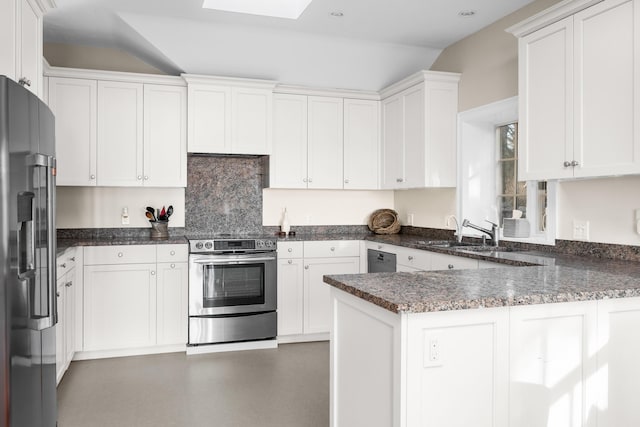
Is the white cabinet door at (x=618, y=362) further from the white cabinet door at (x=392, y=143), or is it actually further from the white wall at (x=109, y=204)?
the white wall at (x=109, y=204)

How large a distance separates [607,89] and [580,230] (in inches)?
38.2

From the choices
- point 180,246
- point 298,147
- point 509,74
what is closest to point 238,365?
point 180,246

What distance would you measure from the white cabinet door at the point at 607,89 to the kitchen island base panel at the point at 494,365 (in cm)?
94

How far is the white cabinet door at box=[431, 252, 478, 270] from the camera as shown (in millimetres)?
3283

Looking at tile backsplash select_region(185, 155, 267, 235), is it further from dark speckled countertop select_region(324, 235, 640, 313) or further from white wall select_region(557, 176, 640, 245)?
dark speckled countertop select_region(324, 235, 640, 313)

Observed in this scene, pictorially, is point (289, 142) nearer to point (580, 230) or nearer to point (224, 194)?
point (224, 194)

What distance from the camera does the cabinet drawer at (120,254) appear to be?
404cm

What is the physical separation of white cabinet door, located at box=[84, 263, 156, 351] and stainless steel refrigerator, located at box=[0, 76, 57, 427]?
5.84 ft

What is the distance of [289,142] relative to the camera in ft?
16.0

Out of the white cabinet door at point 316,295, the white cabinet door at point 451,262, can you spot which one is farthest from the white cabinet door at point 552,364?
the white cabinet door at point 316,295

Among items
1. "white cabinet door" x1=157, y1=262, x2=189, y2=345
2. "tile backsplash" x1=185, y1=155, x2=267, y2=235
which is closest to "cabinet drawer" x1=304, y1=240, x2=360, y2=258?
"tile backsplash" x1=185, y1=155, x2=267, y2=235

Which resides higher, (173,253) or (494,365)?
(173,253)

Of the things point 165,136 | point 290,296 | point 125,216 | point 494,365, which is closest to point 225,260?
point 290,296

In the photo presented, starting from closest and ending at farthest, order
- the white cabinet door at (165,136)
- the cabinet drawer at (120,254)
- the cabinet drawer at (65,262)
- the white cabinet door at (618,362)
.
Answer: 1. the white cabinet door at (618,362)
2. the cabinet drawer at (65,262)
3. the cabinet drawer at (120,254)
4. the white cabinet door at (165,136)
